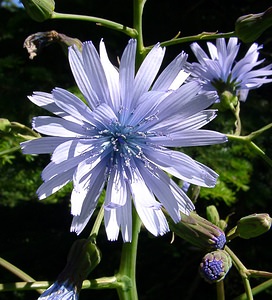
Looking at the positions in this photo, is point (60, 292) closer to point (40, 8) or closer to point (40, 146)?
point (40, 146)

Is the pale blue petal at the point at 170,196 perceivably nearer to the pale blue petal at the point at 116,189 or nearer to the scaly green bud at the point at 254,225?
the pale blue petal at the point at 116,189

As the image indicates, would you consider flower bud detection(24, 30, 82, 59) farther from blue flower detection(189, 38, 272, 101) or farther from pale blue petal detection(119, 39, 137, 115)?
blue flower detection(189, 38, 272, 101)

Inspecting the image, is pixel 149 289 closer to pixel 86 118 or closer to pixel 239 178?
pixel 239 178

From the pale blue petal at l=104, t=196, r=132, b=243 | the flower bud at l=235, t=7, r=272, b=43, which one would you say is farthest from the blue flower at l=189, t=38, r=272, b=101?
the pale blue petal at l=104, t=196, r=132, b=243

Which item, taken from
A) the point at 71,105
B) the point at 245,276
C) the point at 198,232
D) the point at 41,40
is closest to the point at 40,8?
the point at 41,40

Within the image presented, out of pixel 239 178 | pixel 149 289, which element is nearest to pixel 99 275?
pixel 149 289

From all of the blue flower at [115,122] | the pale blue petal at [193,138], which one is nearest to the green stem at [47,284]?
the blue flower at [115,122]

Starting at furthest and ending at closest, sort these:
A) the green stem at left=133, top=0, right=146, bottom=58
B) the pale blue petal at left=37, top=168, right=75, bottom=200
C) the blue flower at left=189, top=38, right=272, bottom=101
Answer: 1. the blue flower at left=189, top=38, right=272, bottom=101
2. the green stem at left=133, top=0, right=146, bottom=58
3. the pale blue petal at left=37, top=168, right=75, bottom=200
